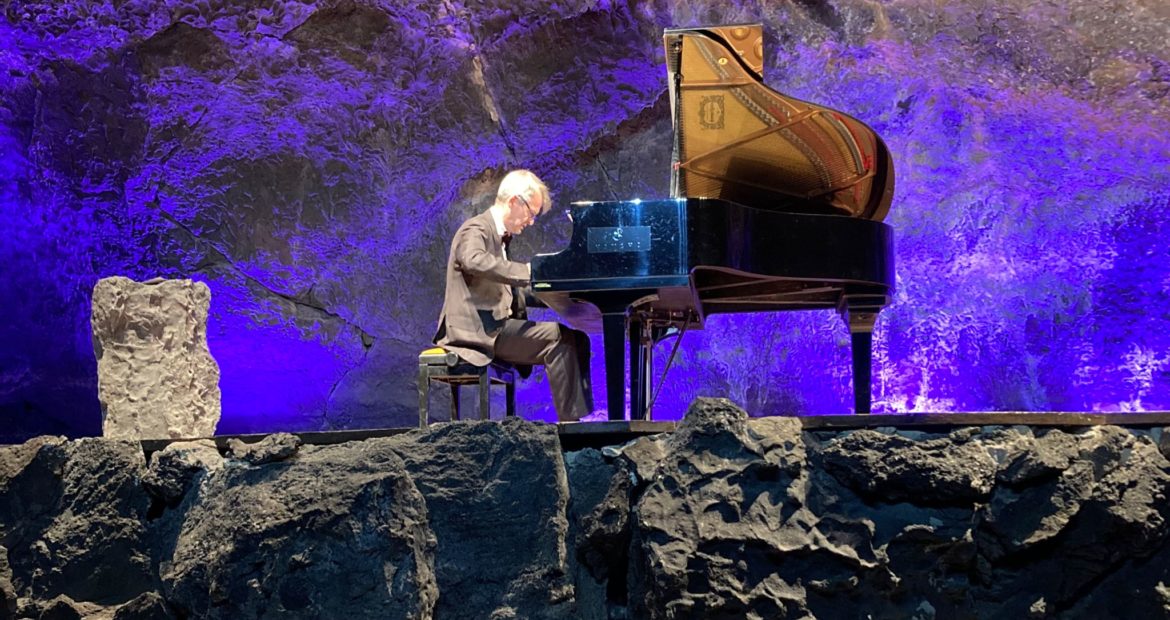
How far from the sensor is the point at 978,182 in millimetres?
6934

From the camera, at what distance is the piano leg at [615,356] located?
4.20 meters

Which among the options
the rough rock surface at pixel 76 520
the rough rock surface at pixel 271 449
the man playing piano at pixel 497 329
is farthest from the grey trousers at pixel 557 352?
the rough rock surface at pixel 76 520

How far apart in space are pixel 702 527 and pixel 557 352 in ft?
5.75

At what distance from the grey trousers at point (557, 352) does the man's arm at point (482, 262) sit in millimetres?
215

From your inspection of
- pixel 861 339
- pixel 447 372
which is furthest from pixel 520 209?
pixel 861 339

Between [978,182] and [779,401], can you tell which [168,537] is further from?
[978,182]

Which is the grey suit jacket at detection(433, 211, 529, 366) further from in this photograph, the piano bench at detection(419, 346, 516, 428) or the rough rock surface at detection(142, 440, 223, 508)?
the rough rock surface at detection(142, 440, 223, 508)

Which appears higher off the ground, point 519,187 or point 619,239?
point 519,187

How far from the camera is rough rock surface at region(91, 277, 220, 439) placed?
464cm

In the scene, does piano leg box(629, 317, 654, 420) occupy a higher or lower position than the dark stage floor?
higher

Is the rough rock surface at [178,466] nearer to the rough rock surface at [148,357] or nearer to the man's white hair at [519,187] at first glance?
the rough rock surface at [148,357]

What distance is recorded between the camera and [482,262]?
488 cm

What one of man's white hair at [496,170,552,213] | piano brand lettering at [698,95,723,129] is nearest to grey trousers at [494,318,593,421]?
man's white hair at [496,170,552,213]

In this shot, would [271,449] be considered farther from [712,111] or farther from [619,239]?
[712,111]
